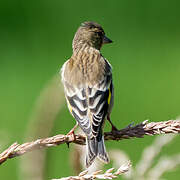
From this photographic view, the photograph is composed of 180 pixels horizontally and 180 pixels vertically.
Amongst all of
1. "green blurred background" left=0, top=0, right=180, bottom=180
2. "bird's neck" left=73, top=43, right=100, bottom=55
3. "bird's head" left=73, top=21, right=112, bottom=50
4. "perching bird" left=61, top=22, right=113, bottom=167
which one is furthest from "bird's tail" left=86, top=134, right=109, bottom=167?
"green blurred background" left=0, top=0, right=180, bottom=180

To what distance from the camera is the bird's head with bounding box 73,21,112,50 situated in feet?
22.6

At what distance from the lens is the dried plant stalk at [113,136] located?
3577 millimetres

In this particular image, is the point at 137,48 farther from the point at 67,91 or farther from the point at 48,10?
the point at 67,91

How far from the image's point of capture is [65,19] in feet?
44.8

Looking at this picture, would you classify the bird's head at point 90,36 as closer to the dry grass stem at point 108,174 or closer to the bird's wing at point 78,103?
the bird's wing at point 78,103

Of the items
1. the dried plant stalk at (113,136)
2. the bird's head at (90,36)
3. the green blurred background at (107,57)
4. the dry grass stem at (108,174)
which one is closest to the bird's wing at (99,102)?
the dried plant stalk at (113,136)

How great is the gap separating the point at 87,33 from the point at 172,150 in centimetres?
238

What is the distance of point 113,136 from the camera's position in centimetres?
468

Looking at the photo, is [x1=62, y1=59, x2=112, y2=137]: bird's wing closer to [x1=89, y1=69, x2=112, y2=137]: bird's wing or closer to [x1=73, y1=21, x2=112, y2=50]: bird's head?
[x1=89, y1=69, x2=112, y2=137]: bird's wing

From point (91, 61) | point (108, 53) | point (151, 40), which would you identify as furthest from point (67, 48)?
point (91, 61)

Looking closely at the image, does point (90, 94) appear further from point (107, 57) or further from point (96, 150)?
point (107, 57)

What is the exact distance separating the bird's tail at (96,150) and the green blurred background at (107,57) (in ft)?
10.3

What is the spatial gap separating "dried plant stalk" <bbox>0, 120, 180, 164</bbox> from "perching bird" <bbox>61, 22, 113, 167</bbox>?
10cm

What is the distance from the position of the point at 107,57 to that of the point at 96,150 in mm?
7067
